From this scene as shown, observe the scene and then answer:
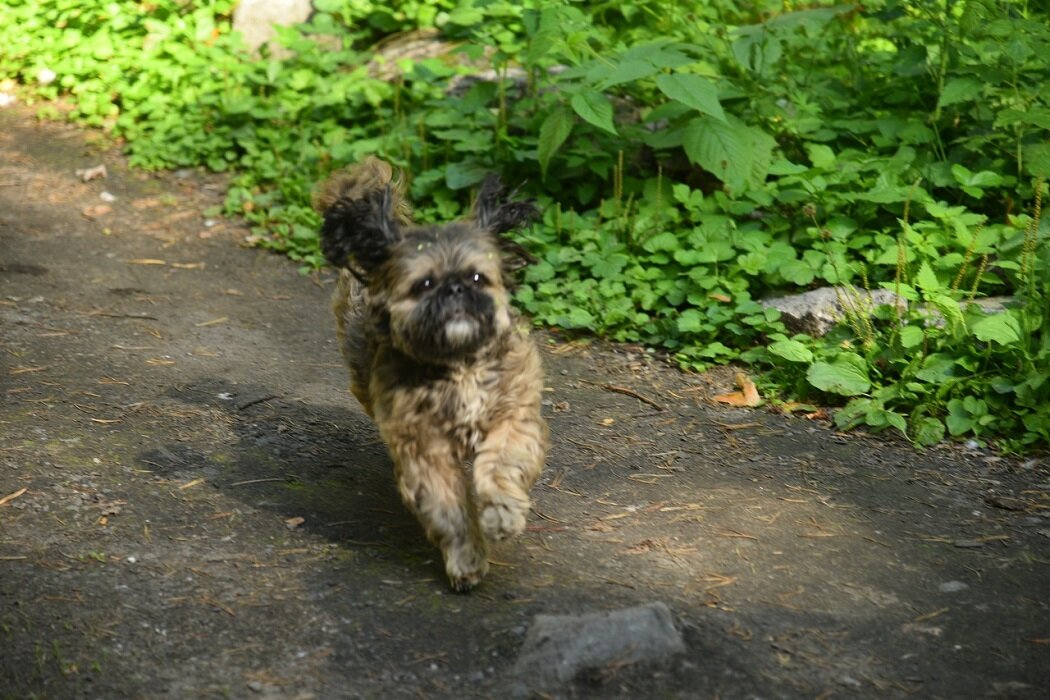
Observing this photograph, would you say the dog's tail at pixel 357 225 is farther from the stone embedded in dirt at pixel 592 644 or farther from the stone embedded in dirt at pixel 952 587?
the stone embedded in dirt at pixel 952 587

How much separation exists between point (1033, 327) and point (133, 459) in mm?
4494

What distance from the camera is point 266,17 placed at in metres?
11.4

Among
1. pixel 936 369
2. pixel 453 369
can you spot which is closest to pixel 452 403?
pixel 453 369

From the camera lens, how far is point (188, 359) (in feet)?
22.3

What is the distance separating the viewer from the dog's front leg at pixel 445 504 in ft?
14.3

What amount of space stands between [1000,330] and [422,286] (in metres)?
3.21

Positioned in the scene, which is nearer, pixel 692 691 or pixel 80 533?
pixel 692 691

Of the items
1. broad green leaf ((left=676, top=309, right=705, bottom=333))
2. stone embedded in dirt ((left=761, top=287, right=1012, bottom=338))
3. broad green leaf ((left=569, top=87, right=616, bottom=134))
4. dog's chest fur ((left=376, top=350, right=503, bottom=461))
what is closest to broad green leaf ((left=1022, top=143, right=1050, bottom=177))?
stone embedded in dirt ((left=761, top=287, right=1012, bottom=338))

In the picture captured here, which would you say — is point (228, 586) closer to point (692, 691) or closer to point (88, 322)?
point (692, 691)

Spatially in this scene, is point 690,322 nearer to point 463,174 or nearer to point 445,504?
point 463,174

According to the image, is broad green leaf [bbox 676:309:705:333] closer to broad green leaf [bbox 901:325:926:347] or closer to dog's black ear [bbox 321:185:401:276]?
broad green leaf [bbox 901:325:926:347]

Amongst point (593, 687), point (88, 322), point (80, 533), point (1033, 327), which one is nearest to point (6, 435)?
point (80, 533)

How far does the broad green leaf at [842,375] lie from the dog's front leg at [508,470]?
2.13 meters

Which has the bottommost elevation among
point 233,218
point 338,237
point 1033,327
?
point 233,218
